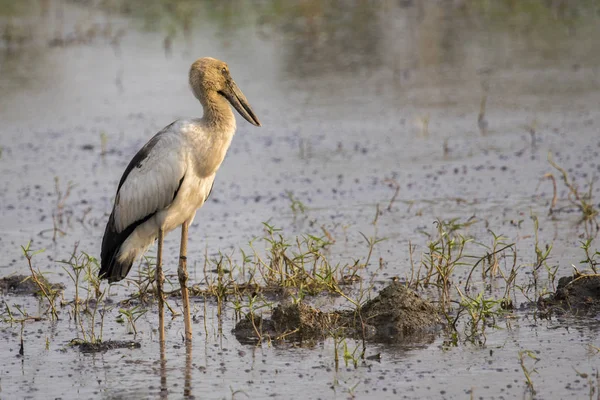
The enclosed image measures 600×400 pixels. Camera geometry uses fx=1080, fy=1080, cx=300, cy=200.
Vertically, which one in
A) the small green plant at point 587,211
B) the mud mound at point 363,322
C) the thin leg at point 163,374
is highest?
the small green plant at point 587,211

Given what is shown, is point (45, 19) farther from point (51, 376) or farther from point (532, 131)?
point (51, 376)

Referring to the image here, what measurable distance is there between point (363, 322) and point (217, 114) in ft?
5.47

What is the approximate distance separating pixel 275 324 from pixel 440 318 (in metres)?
1.02

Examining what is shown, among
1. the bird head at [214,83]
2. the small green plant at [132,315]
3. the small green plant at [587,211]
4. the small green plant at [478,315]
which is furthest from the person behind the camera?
the small green plant at [587,211]

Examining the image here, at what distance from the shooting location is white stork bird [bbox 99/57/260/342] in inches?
273

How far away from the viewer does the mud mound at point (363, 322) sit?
6504 mm

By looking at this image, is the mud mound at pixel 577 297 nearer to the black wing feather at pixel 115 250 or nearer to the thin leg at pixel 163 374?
the thin leg at pixel 163 374

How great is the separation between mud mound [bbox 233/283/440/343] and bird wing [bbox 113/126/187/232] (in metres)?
1.01

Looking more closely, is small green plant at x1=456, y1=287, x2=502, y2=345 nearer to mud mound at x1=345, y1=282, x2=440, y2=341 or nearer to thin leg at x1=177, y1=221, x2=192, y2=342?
mud mound at x1=345, y1=282, x2=440, y2=341

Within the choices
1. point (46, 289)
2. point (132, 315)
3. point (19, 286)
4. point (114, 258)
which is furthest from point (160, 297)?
point (19, 286)

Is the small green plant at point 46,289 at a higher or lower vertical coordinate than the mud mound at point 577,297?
higher

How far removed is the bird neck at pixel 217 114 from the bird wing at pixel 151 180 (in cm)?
26

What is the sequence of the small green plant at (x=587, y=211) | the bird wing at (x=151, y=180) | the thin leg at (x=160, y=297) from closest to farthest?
the thin leg at (x=160, y=297)
the bird wing at (x=151, y=180)
the small green plant at (x=587, y=211)

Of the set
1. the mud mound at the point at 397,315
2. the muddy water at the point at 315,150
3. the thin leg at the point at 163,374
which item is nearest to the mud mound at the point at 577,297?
the muddy water at the point at 315,150
